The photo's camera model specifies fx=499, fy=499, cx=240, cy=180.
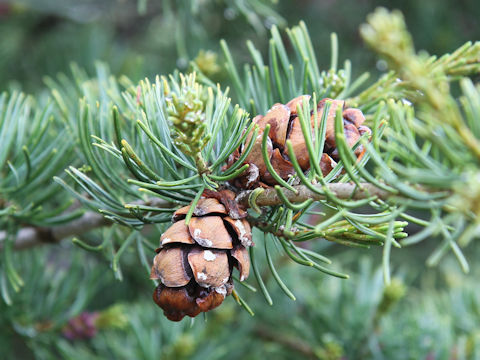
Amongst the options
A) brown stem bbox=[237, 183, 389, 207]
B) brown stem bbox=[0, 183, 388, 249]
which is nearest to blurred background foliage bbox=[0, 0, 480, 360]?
brown stem bbox=[0, 183, 388, 249]

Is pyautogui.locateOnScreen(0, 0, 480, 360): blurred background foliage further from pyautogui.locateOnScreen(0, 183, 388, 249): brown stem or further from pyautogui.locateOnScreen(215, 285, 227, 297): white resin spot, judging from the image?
pyautogui.locateOnScreen(215, 285, 227, 297): white resin spot

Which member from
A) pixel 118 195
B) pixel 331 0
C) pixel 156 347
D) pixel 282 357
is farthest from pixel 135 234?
pixel 331 0

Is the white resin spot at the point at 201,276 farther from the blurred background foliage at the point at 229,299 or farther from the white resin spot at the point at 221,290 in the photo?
the blurred background foliage at the point at 229,299

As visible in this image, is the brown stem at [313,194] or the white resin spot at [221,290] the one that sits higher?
the brown stem at [313,194]

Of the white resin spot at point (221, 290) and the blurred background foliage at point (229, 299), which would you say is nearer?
the white resin spot at point (221, 290)

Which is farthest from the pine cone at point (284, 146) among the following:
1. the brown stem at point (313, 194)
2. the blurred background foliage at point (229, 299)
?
the blurred background foliage at point (229, 299)

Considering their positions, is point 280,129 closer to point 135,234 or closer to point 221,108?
point 221,108
